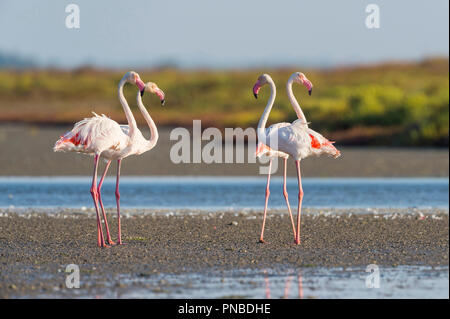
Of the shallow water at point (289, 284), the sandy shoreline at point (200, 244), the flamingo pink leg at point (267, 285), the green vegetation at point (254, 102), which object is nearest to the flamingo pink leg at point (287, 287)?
the shallow water at point (289, 284)

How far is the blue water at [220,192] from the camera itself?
1634 centimetres

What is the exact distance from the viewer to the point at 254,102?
49.3 metres

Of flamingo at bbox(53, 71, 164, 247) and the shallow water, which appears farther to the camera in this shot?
flamingo at bbox(53, 71, 164, 247)

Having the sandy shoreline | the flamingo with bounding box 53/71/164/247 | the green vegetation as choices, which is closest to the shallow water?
the sandy shoreline

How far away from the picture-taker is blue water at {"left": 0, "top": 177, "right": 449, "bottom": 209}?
53.6 ft

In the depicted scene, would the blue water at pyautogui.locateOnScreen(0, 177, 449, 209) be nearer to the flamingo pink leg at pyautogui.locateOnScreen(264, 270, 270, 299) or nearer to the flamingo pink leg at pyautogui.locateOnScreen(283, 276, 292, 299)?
the flamingo pink leg at pyautogui.locateOnScreen(264, 270, 270, 299)

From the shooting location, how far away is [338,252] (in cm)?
1059

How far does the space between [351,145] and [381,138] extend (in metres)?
1.13

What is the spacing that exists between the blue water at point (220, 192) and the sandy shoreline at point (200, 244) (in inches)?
54.2

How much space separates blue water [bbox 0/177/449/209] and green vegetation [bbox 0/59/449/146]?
10401 mm

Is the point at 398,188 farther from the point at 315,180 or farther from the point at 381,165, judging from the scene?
the point at 381,165

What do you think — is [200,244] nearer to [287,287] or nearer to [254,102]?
[287,287]

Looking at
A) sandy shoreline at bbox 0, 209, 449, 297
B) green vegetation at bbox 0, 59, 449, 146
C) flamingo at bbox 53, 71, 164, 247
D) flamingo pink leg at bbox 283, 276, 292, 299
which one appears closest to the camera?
flamingo pink leg at bbox 283, 276, 292, 299

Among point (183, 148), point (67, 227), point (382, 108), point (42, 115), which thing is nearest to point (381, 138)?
point (382, 108)
